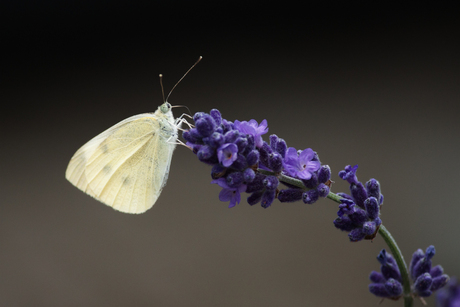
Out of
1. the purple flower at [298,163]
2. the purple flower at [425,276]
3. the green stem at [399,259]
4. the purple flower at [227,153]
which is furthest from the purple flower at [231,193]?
the purple flower at [425,276]

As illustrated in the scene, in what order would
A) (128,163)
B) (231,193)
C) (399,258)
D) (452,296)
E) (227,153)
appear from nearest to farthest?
(452,296), (399,258), (227,153), (231,193), (128,163)

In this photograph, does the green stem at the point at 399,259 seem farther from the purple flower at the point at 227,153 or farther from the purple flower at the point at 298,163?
the purple flower at the point at 227,153

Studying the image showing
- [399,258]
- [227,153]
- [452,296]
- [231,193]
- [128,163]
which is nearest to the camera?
[452,296]

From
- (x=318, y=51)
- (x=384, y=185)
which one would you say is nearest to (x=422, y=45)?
(x=318, y=51)

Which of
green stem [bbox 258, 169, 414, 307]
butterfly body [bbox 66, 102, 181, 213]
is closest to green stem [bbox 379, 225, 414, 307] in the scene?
green stem [bbox 258, 169, 414, 307]


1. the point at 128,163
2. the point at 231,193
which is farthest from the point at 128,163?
the point at 231,193

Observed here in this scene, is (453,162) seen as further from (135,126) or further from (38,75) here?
(38,75)

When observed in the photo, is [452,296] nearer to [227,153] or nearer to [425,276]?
[425,276]
